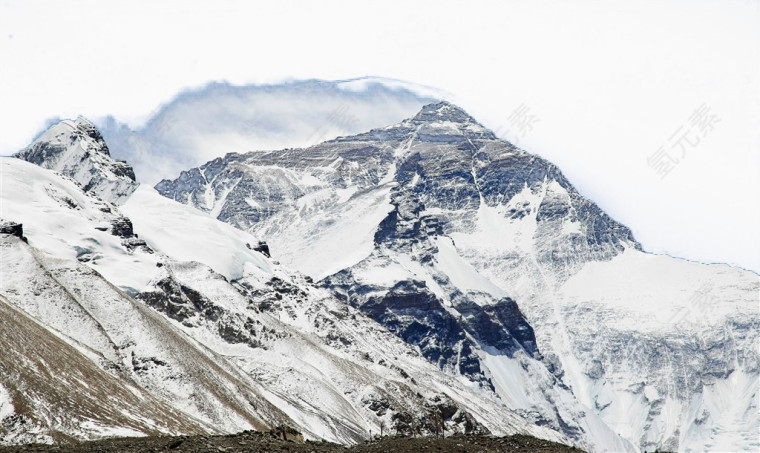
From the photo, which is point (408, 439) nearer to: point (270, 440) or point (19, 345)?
point (270, 440)

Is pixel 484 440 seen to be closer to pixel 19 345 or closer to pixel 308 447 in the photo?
pixel 308 447

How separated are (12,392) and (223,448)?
222 feet

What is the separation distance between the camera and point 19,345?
155875 mm

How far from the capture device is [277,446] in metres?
76.6

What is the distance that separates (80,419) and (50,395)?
5.37m

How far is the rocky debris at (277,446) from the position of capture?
74.1 m

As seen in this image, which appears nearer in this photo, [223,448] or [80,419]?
[223,448]

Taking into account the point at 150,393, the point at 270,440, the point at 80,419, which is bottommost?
the point at 150,393

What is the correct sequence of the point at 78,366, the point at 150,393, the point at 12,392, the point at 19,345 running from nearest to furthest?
1. the point at 12,392
2. the point at 19,345
3. the point at 78,366
4. the point at 150,393

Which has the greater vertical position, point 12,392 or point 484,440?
point 484,440

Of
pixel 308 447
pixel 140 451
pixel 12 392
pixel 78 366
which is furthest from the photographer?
pixel 78 366

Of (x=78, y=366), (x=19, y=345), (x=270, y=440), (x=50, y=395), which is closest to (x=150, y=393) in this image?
(x=78, y=366)

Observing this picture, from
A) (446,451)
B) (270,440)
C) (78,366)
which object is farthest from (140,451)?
(78,366)

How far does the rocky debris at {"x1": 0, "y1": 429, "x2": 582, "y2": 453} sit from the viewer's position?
2916 inches
